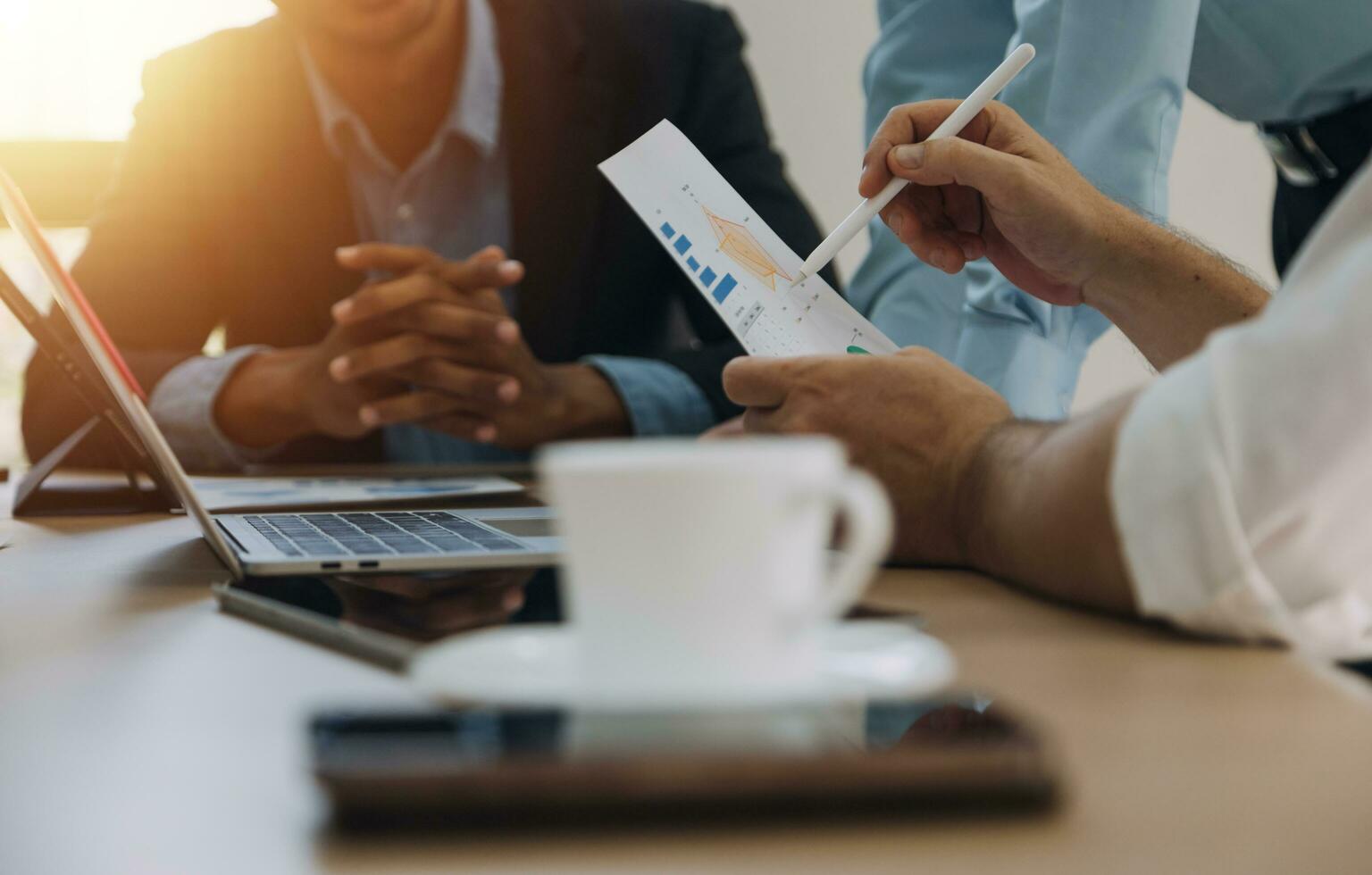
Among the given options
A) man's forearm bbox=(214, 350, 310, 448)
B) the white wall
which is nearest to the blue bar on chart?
man's forearm bbox=(214, 350, 310, 448)

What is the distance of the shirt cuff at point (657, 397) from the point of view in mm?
1250

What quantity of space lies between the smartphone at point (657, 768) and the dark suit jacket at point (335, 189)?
4.14ft

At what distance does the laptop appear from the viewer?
1.59 feet

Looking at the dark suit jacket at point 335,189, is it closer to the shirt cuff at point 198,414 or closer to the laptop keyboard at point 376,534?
the shirt cuff at point 198,414

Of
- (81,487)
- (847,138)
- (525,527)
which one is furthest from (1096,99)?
(847,138)

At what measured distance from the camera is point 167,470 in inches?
19.6

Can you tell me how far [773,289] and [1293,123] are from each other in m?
0.91

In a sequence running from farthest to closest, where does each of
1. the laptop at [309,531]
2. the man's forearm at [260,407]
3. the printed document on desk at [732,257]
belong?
the man's forearm at [260,407] < the printed document on desk at [732,257] < the laptop at [309,531]

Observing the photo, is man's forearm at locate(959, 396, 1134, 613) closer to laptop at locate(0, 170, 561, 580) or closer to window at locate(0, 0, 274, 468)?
laptop at locate(0, 170, 561, 580)

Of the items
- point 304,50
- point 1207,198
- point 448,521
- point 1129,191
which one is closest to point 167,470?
point 448,521

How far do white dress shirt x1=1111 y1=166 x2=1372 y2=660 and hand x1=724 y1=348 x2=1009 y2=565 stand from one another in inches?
6.6

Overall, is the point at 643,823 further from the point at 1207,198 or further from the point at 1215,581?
the point at 1207,198

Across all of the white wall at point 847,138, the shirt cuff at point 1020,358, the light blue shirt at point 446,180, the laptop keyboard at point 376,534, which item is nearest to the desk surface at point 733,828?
the laptop keyboard at point 376,534

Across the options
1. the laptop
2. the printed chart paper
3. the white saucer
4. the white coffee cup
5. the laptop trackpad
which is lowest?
the printed chart paper
